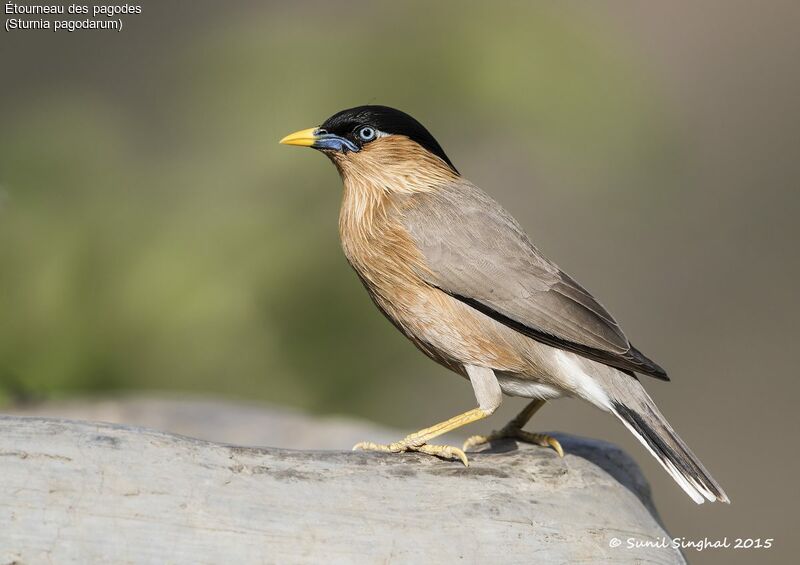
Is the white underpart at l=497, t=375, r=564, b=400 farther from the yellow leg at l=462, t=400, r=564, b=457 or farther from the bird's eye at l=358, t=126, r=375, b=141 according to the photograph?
the bird's eye at l=358, t=126, r=375, b=141

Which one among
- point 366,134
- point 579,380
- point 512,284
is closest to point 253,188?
point 366,134

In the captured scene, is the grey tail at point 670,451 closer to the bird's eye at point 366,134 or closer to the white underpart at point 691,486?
the white underpart at point 691,486

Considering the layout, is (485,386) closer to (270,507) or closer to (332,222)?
(270,507)

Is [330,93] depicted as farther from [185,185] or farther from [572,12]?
[572,12]

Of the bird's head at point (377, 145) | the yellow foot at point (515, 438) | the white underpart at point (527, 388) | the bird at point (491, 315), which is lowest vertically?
the yellow foot at point (515, 438)

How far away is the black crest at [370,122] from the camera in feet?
16.9

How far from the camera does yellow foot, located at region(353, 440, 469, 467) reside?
454cm

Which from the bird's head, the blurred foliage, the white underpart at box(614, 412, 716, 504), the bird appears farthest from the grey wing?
the blurred foliage

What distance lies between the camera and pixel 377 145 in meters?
5.25

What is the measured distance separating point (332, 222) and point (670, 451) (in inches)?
172

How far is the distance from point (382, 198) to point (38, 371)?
4156 millimetres

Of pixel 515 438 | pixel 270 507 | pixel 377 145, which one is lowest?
pixel 515 438

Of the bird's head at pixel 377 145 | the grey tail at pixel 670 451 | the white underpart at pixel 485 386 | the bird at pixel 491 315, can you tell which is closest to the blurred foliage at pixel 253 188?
the bird's head at pixel 377 145

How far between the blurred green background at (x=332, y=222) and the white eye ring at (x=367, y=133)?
2.93m
